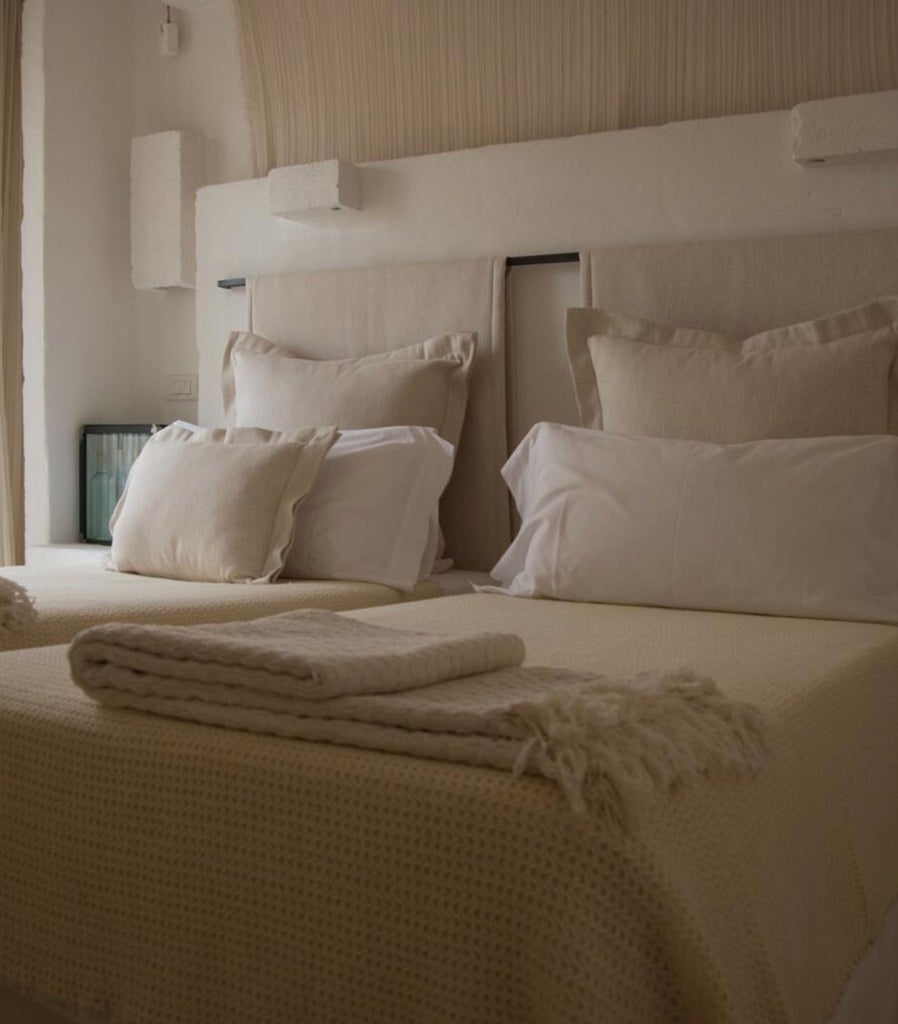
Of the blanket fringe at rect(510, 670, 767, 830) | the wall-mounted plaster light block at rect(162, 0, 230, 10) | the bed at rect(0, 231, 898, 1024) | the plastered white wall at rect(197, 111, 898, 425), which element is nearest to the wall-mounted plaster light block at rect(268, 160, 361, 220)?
the plastered white wall at rect(197, 111, 898, 425)

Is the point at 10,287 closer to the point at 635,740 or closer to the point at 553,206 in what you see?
the point at 553,206

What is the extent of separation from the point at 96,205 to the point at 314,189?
937mm

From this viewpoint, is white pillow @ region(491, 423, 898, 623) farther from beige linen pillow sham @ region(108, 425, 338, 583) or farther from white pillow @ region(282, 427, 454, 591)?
beige linen pillow sham @ region(108, 425, 338, 583)

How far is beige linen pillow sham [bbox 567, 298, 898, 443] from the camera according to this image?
2.48 meters

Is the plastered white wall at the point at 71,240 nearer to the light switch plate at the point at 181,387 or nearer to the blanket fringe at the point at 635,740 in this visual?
the light switch plate at the point at 181,387

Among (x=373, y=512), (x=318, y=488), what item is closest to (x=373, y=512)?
(x=373, y=512)

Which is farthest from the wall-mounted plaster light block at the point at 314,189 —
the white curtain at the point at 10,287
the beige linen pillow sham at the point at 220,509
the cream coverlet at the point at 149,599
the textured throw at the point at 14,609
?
the textured throw at the point at 14,609

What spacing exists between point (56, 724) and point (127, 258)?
2.91 meters

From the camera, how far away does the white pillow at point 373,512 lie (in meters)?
2.80

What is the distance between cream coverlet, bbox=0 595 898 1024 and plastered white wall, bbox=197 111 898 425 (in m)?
1.59

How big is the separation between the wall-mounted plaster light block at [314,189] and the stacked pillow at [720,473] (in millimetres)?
833

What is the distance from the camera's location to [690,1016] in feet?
3.33

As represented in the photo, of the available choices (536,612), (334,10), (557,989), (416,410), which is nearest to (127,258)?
(334,10)

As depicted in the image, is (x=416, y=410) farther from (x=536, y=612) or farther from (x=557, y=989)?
(x=557, y=989)
